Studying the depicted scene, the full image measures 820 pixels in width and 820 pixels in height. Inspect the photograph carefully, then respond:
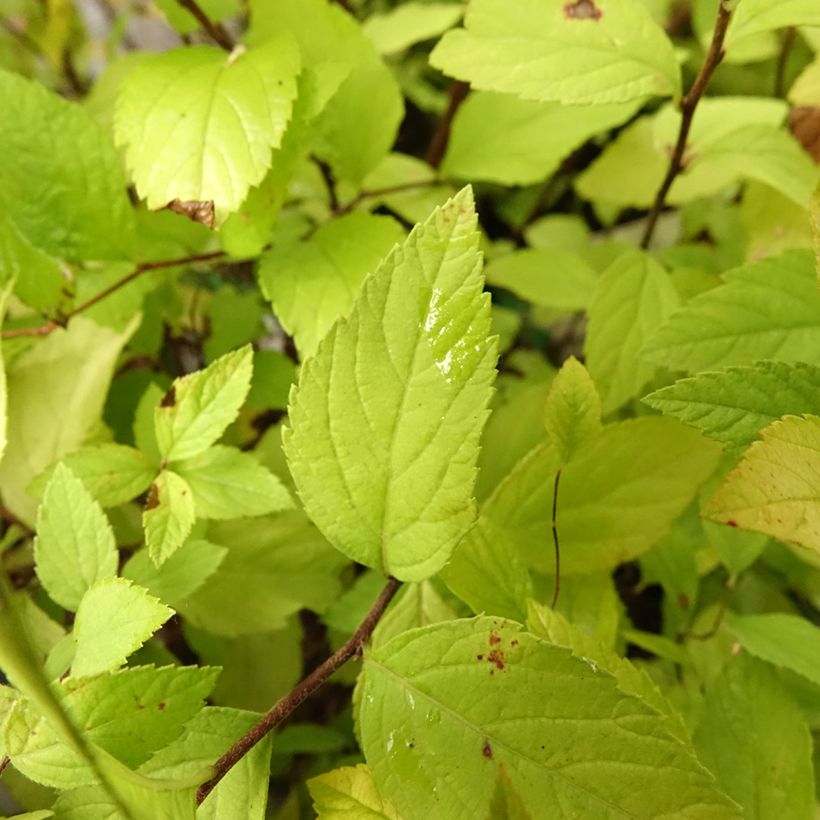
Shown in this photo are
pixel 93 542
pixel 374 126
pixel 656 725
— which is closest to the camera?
pixel 656 725

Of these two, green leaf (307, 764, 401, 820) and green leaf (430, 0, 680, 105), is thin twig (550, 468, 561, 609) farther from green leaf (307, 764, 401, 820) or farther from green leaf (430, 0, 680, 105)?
green leaf (430, 0, 680, 105)

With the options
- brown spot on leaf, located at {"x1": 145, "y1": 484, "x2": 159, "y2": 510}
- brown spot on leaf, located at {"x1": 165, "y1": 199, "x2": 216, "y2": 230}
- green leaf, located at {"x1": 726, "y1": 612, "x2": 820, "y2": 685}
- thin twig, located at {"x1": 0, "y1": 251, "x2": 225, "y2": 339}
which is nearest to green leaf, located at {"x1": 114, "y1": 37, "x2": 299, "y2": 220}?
brown spot on leaf, located at {"x1": 165, "y1": 199, "x2": 216, "y2": 230}

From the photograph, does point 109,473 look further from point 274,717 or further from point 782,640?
point 782,640

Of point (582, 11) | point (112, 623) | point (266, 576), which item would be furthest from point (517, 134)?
point (112, 623)

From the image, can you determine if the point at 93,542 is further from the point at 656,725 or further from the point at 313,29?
the point at 313,29

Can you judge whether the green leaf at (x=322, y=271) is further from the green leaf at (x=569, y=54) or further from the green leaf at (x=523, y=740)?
the green leaf at (x=523, y=740)

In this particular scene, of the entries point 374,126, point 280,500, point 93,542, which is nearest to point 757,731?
point 280,500
